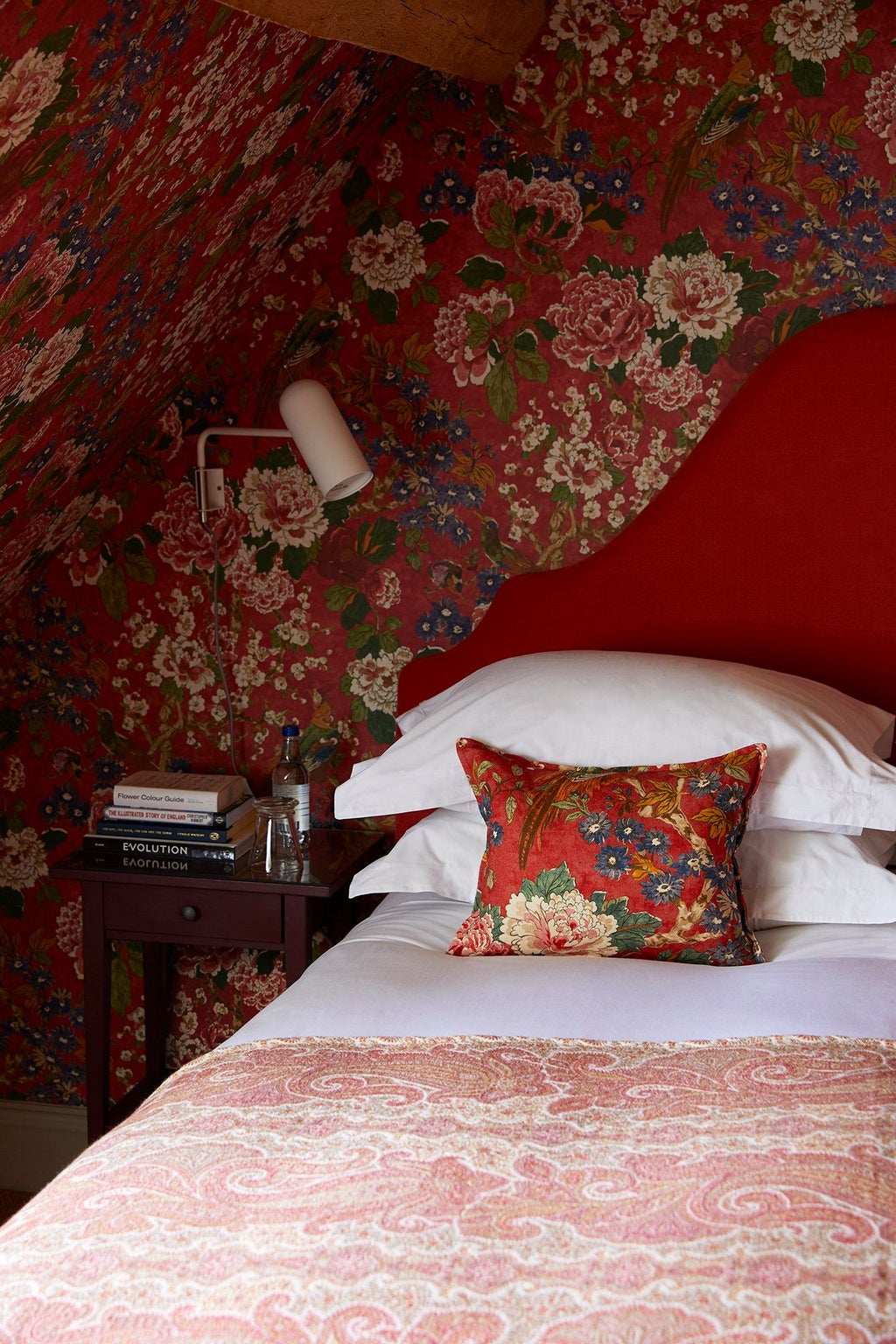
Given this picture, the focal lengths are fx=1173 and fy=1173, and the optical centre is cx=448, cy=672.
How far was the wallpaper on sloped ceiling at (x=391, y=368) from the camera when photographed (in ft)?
6.77

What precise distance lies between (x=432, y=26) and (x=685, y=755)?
115 cm

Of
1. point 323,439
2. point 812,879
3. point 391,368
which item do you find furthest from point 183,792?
point 812,879

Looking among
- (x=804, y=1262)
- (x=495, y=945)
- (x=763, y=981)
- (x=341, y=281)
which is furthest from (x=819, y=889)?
(x=341, y=281)

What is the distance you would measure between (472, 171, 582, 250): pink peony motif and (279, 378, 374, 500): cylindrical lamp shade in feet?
1.55

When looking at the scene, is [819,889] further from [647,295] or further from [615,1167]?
[647,295]

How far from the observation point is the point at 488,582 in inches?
90.7

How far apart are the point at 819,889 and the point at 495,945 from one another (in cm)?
47

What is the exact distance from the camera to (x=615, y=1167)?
1.00m

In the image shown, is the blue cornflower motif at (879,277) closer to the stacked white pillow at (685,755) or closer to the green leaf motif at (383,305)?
the stacked white pillow at (685,755)

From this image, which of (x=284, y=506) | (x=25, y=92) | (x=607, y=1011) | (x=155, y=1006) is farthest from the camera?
(x=155, y=1006)

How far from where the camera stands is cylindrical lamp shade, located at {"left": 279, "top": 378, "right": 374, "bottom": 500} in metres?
2.11

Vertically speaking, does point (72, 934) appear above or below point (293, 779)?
below

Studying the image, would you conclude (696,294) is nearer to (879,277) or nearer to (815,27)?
(879,277)

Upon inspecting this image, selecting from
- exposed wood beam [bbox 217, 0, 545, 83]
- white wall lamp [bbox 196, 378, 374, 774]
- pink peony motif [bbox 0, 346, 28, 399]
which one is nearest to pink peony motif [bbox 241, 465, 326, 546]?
white wall lamp [bbox 196, 378, 374, 774]
